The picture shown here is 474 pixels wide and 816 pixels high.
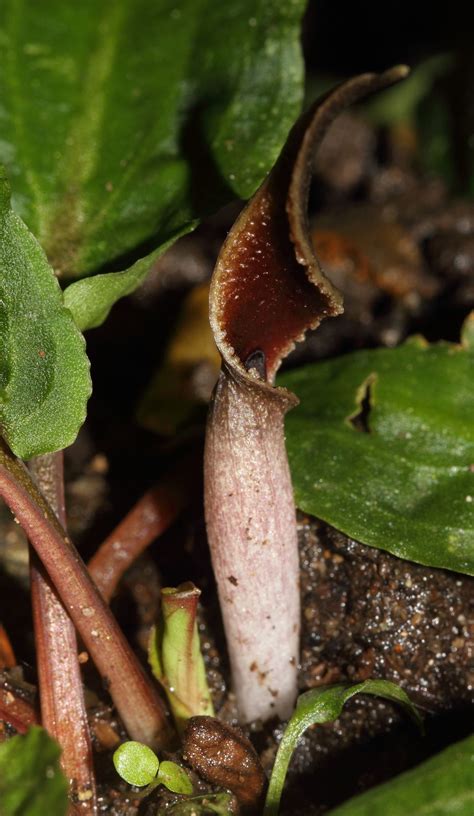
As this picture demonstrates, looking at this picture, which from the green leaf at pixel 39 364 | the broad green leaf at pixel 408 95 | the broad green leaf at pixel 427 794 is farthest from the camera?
the broad green leaf at pixel 408 95

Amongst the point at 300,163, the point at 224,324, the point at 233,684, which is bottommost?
the point at 233,684

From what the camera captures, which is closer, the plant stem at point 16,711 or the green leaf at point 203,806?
the green leaf at point 203,806

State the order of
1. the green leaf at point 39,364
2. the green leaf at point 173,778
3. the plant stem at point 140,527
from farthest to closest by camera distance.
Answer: the plant stem at point 140,527 → the green leaf at point 173,778 → the green leaf at point 39,364

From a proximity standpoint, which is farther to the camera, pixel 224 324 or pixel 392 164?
pixel 392 164

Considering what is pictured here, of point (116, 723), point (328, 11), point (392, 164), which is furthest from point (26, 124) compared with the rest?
point (328, 11)

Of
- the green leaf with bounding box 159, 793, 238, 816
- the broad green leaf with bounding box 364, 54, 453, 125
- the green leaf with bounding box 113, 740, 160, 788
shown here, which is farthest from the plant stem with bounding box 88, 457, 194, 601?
the broad green leaf with bounding box 364, 54, 453, 125

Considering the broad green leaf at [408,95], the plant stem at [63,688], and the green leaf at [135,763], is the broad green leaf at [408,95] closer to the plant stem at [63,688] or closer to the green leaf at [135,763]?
the plant stem at [63,688]

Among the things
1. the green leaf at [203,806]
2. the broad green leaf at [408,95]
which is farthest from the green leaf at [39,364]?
the broad green leaf at [408,95]

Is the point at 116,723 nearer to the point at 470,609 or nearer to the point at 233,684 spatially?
the point at 233,684
